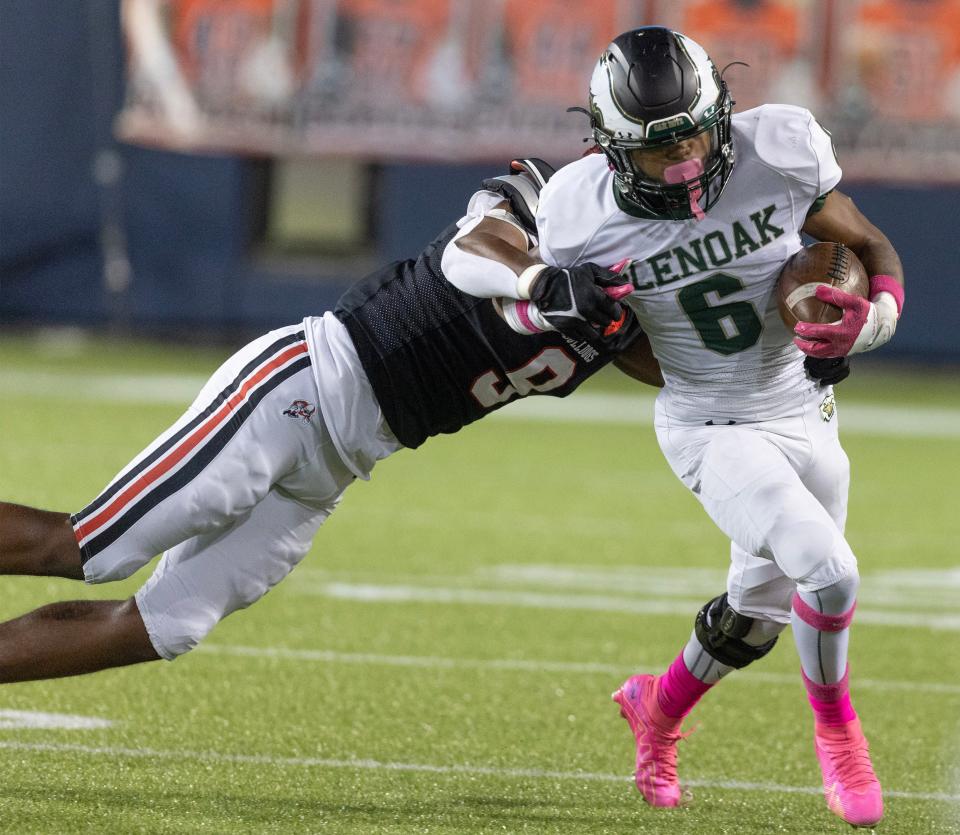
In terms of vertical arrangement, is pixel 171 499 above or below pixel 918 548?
above

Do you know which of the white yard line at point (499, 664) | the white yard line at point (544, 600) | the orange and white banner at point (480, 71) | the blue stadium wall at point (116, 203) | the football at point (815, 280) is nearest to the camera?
the football at point (815, 280)

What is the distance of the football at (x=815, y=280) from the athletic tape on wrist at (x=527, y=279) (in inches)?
17.0

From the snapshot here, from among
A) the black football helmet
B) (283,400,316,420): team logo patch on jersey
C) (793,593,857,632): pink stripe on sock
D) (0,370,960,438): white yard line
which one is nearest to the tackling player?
(283,400,316,420): team logo patch on jersey

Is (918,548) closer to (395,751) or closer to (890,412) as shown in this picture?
(395,751)

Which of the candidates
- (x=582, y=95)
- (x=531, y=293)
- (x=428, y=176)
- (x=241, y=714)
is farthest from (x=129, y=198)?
(x=531, y=293)

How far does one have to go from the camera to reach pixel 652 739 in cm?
320

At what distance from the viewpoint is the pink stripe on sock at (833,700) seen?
297 cm

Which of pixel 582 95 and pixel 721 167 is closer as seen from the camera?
pixel 721 167

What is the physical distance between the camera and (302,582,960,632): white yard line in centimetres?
481

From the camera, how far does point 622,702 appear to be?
11.0ft

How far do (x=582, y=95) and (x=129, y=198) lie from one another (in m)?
3.52

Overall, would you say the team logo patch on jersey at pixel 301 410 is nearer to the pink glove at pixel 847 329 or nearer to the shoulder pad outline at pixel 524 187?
the shoulder pad outline at pixel 524 187

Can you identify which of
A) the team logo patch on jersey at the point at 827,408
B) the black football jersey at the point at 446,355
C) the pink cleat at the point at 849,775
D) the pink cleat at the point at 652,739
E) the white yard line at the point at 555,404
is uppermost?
the black football jersey at the point at 446,355

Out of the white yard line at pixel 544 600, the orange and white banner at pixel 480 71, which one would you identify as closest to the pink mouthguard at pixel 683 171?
the white yard line at pixel 544 600
